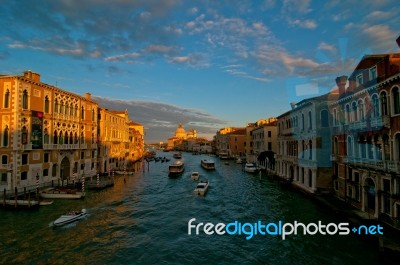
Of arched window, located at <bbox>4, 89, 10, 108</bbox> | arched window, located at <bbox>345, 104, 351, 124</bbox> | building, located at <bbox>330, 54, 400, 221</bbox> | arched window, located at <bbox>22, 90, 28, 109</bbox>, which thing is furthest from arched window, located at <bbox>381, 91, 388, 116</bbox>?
arched window, located at <bbox>4, 89, 10, 108</bbox>

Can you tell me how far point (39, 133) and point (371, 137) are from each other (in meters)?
32.1

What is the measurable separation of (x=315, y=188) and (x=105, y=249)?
2079 cm

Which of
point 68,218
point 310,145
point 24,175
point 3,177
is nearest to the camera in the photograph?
point 68,218

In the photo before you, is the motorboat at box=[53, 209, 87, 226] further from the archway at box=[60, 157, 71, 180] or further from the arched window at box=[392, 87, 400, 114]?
the arched window at box=[392, 87, 400, 114]

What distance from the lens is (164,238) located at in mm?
17562

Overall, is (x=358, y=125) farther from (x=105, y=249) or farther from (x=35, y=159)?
(x=35, y=159)

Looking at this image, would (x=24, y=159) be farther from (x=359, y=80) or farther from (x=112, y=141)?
(x=359, y=80)

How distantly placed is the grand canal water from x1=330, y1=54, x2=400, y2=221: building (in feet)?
9.39

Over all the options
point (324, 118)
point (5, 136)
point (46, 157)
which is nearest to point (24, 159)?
point (5, 136)

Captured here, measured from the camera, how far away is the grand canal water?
14.4 m

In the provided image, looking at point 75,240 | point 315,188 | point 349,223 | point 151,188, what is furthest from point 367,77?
point 151,188

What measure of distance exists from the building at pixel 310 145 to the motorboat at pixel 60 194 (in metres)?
24.8

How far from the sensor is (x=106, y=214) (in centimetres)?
2288

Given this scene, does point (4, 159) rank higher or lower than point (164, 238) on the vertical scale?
higher
